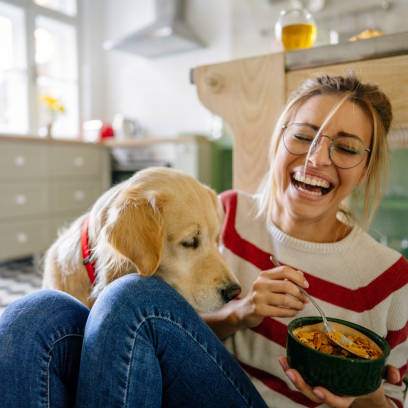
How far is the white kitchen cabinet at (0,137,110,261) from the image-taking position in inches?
118

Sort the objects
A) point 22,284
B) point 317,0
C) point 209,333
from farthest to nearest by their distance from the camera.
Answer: point 317,0
point 22,284
point 209,333

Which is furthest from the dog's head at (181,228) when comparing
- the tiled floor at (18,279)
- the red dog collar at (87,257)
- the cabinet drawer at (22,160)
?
the cabinet drawer at (22,160)

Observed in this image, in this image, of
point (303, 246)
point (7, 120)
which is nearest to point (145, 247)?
point (303, 246)

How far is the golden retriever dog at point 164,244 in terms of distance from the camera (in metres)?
0.93

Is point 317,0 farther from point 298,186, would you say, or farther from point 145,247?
point 145,247

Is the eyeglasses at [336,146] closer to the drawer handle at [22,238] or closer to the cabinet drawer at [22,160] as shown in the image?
the cabinet drawer at [22,160]

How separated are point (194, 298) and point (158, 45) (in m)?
3.57

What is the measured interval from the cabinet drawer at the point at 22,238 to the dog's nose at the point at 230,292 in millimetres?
2576

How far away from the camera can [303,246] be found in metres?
0.95

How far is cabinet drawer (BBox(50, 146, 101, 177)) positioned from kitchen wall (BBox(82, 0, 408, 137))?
943mm

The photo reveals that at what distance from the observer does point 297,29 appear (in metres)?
1.15

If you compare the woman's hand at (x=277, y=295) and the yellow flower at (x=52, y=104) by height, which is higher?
the yellow flower at (x=52, y=104)

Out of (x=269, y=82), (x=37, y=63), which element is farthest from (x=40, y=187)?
(x=269, y=82)

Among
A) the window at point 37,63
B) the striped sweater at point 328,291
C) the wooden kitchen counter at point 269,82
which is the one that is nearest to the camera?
the striped sweater at point 328,291
